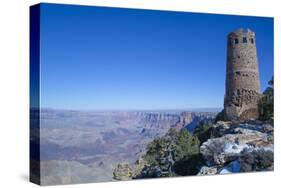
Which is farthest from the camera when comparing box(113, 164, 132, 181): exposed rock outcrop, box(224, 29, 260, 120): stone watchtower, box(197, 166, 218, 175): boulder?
box(224, 29, 260, 120): stone watchtower

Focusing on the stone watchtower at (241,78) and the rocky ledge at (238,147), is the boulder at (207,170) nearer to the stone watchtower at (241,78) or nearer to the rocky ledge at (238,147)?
the rocky ledge at (238,147)

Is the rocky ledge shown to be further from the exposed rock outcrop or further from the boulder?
the exposed rock outcrop

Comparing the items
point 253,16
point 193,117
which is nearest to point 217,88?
point 193,117

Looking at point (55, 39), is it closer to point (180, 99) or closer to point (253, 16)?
point (180, 99)

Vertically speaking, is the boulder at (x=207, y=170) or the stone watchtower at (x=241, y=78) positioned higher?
the stone watchtower at (x=241, y=78)

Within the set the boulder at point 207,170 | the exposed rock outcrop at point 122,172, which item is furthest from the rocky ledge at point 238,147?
the exposed rock outcrop at point 122,172

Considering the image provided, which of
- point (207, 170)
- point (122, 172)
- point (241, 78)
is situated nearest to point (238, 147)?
point (207, 170)

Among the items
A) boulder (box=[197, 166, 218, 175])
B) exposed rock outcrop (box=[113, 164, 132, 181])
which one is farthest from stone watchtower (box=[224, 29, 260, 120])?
exposed rock outcrop (box=[113, 164, 132, 181])

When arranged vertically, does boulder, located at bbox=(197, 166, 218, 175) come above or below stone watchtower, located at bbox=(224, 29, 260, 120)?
below

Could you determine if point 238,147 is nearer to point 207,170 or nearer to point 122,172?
point 207,170
